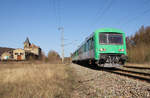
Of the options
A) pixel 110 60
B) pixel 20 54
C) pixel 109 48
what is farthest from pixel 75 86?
pixel 20 54

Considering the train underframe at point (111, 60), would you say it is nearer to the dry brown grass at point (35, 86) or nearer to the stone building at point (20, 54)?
the dry brown grass at point (35, 86)

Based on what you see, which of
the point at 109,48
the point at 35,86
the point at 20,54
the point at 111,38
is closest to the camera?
the point at 35,86

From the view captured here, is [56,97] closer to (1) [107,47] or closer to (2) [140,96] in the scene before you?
(2) [140,96]

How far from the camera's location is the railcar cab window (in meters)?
10.8

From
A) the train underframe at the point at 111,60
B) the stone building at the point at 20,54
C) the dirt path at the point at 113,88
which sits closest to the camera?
the dirt path at the point at 113,88

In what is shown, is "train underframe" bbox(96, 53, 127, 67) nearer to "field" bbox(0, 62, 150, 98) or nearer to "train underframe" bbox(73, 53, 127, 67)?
"train underframe" bbox(73, 53, 127, 67)

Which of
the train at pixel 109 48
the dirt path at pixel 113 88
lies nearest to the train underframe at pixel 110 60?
the train at pixel 109 48

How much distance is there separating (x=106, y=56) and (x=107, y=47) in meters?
0.73

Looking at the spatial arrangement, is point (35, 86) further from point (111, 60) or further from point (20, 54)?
point (20, 54)

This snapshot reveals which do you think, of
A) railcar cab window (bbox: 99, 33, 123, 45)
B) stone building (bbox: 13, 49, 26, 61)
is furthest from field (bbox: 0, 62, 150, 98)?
stone building (bbox: 13, 49, 26, 61)

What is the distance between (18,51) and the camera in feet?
161

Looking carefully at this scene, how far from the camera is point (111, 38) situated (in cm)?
1097

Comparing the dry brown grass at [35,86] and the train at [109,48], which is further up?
the train at [109,48]

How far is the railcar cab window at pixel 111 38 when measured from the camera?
10836 millimetres
